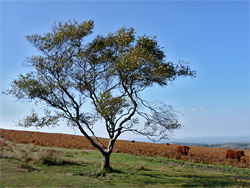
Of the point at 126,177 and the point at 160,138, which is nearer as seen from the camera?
the point at 126,177

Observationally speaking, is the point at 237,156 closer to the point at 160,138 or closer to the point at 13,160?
the point at 160,138

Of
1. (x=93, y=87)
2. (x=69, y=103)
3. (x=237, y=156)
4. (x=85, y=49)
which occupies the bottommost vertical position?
(x=237, y=156)

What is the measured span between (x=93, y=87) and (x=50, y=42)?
18.9ft

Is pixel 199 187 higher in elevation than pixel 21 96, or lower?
lower

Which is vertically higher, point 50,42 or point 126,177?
point 50,42

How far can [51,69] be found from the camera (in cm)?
2011

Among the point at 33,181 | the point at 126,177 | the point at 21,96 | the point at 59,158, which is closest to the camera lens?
the point at 33,181

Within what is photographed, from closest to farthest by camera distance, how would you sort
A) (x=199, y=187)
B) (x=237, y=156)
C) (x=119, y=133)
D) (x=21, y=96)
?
(x=199, y=187) → (x=21, y=96) → (x=119, y=133) → (x=237, y=156)

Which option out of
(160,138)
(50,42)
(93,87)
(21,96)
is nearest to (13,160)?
(21,96)

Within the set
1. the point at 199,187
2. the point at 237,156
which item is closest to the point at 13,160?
the point at 199,187

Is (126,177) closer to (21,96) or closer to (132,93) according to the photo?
(132,93)

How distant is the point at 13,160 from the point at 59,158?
4.23 metres

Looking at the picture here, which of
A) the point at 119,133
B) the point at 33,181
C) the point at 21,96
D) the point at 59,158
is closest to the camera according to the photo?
the point at 33,181

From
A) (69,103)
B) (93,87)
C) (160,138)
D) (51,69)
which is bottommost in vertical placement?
(160,138)
